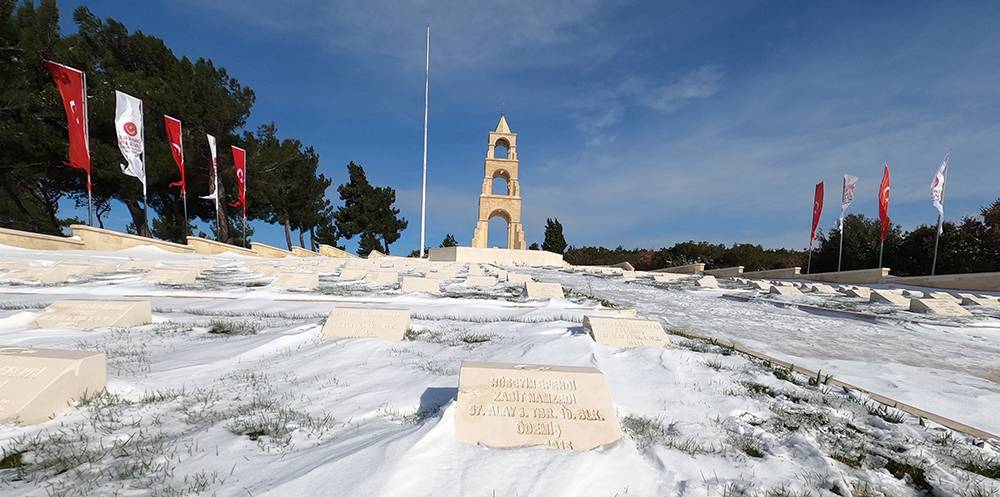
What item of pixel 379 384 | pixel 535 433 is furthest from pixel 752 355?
pixel 379 384

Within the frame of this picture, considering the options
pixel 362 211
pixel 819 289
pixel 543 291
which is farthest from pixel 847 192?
pixel 362 211

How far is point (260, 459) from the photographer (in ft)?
6.83

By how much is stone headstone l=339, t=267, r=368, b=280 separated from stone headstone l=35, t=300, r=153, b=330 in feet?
24.8

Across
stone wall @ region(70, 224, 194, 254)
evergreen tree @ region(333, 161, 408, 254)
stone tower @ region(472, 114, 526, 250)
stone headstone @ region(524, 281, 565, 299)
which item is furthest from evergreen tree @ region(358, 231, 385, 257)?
stone headstone @ region(524, 281, 565, 299)

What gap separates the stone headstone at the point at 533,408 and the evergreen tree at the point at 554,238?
54.4 metres

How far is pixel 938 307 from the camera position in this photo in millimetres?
9328

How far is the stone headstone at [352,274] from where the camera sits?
13.2 meters

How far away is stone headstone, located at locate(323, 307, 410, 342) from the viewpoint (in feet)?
16.5

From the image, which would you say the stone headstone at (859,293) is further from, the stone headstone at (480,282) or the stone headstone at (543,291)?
the stone headstone at (480,282)

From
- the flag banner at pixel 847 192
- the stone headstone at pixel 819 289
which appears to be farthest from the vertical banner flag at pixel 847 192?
the stone headstone at pixel 819 289

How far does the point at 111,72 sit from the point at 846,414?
1290 inches

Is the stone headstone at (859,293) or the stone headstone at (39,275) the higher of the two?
the stone headstone at (39,275)

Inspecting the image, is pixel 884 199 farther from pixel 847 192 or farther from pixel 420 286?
pixel 420 286

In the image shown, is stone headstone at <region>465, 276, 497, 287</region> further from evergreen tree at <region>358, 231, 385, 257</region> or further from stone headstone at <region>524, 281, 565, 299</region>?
evergreen tree at <region>358, 231, 385, 257</region>
